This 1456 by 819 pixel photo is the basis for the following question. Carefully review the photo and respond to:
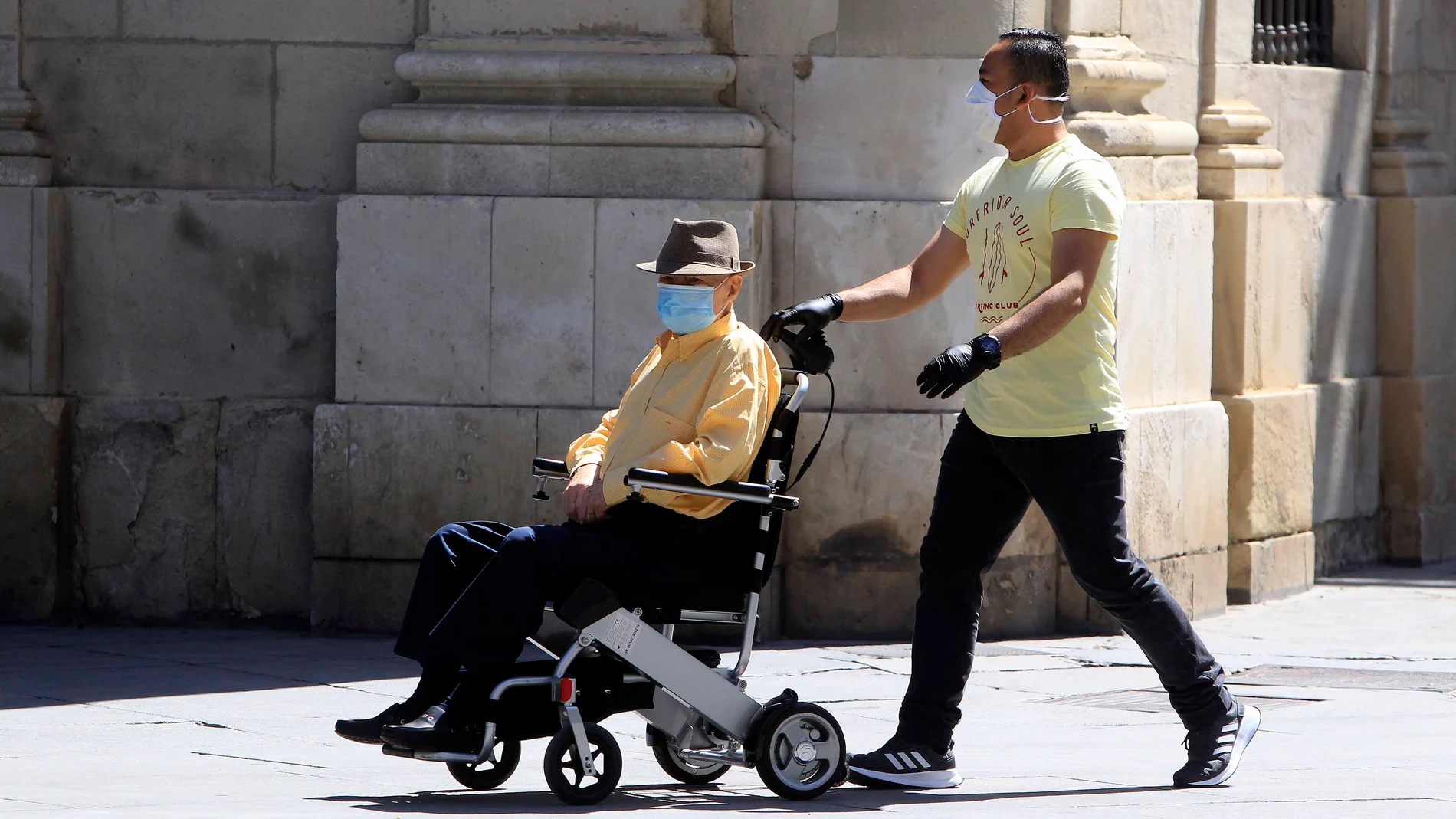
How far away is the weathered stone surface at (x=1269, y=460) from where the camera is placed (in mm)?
8859

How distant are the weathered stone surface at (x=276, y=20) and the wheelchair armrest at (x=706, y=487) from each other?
326cm

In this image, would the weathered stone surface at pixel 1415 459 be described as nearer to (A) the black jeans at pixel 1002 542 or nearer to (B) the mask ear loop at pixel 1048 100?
(A) the black jeans at pixel 1002 542

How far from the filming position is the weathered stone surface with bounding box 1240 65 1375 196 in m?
9.30

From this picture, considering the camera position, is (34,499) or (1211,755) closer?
(1211,755)

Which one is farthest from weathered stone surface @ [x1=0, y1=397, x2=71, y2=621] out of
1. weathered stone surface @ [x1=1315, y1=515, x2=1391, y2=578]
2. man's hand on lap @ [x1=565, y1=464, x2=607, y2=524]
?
weathered stone surface @ [x1=1315, y1=515, x2=1391, y2=578]

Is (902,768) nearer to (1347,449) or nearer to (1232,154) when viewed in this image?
(1232,154)

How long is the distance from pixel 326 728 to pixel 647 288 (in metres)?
2.15

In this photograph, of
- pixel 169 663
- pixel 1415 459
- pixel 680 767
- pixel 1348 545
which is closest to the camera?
pixel 680 767

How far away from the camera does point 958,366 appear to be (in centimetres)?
460

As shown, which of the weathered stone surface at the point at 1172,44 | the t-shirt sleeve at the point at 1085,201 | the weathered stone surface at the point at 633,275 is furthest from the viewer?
the weathered stone surface at the point at 1172,44

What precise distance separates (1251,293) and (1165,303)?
3.48ft

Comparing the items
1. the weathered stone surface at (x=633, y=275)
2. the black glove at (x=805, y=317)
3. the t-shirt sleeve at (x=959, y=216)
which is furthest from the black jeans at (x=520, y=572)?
the weathered stone surface at (x=633, y=275)

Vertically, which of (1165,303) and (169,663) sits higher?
(1165,303)

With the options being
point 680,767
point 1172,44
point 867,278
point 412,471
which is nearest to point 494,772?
point 680,767
